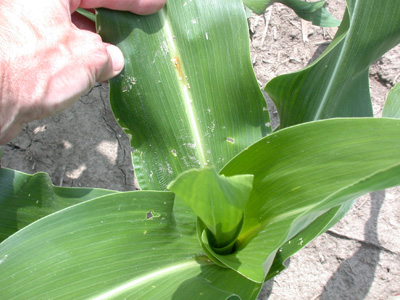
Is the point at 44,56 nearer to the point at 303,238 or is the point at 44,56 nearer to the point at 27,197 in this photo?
the point at 27,197

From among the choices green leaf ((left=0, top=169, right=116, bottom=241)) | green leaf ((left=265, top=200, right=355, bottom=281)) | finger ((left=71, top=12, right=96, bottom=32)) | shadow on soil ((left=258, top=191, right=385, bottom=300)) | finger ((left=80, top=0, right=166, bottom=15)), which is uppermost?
finger ((left=80, top=0, right=166, bottom=15))

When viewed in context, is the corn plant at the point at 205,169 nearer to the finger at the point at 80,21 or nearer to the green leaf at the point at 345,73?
the green leaf at the point at 345,73

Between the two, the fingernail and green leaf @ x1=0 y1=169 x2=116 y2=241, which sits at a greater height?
the fingernail

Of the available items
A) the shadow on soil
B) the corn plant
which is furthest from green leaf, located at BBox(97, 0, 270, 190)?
the shadow on soil

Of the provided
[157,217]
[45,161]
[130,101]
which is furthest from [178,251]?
[45,161]

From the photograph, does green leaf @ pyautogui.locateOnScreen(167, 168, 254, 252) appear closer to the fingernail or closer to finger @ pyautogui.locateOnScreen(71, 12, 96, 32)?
the fingernail

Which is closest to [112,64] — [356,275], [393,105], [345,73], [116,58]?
[116,58]

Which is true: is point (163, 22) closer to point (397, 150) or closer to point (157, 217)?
point (157, 217)

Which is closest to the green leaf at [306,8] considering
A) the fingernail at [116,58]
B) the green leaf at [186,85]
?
the green leaf at [186,85]
